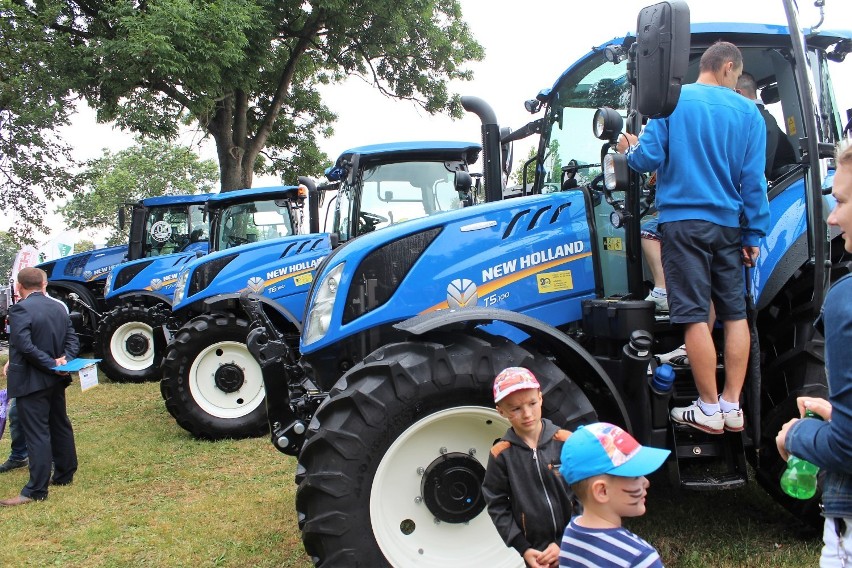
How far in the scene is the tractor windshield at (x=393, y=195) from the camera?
723 cm

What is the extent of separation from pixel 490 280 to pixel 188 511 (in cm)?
272

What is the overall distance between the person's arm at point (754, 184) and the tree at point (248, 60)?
428 inches

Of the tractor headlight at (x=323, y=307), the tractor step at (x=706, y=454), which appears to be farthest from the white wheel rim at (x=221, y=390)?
the tractor step at (x=706, y=454)

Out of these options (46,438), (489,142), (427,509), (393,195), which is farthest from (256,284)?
(427,509)

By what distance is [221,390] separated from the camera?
23.0ft

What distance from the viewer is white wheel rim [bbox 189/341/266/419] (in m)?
6.95

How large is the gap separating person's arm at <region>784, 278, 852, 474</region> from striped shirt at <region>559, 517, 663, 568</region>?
1.59 feet

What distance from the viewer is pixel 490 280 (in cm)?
366

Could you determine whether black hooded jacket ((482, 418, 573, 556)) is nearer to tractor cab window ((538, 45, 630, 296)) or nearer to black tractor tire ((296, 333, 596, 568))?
black tractor tire ((296, 333, 596, 568))

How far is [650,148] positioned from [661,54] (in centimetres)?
47

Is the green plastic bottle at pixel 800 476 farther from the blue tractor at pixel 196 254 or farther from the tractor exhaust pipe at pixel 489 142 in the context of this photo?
the blue tractor at pixel 196 254

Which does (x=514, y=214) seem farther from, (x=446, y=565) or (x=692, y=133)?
(x=446, y=565)

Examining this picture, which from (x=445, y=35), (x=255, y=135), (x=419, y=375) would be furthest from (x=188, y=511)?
(x=445, y=35)

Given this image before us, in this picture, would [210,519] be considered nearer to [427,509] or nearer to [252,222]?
[427,509]
